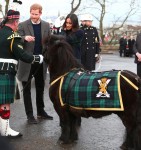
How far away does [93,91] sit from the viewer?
12.5 feet

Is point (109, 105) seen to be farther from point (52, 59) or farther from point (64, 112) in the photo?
point (52, 59)

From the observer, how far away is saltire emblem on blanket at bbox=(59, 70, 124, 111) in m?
3.69

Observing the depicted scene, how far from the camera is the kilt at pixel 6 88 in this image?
4289mm

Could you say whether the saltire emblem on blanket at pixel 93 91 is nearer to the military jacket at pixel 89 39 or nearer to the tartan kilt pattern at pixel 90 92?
the tartan kilt pattern at pixel 90 92

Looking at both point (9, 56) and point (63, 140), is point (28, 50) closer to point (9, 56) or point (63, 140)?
point (9, 56)

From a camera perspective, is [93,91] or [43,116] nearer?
[93,91]

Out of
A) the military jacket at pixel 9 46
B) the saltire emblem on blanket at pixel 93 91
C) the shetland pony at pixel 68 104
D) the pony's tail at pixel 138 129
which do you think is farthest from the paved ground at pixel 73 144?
the military jacket at pixel 9 46

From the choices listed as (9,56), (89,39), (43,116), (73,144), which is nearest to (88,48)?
(89,39)

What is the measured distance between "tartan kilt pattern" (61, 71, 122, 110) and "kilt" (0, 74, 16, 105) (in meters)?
0.75

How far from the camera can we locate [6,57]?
14.0ft

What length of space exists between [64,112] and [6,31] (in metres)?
1.26

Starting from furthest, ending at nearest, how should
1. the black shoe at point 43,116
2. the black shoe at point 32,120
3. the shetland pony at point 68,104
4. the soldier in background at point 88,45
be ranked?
the soldier in background at point 88,45 → the black shoe at point 43,116 → the black shoe at point 32,120 → the shetland pony at point 68,104

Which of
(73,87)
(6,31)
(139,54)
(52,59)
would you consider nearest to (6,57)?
(6,31)

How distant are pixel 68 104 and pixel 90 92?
0.37 meters
